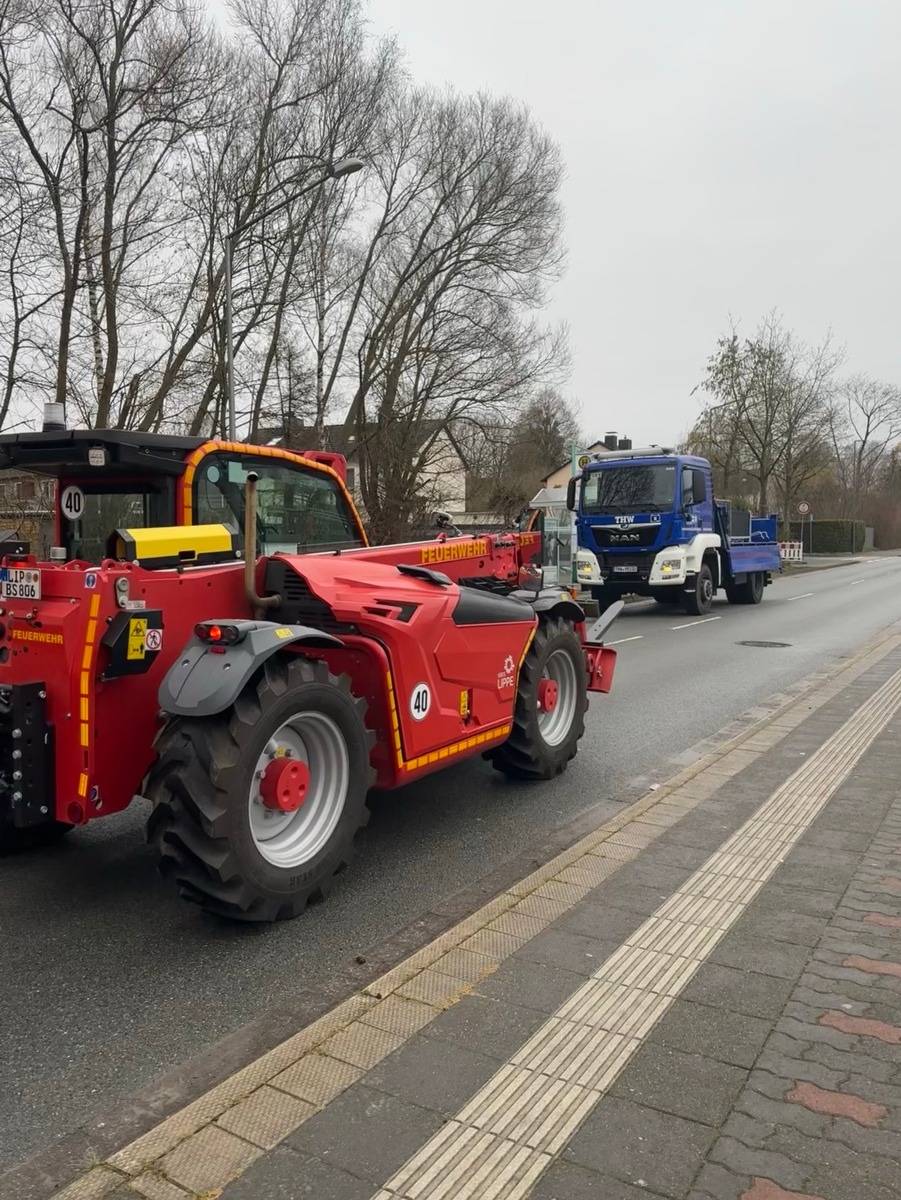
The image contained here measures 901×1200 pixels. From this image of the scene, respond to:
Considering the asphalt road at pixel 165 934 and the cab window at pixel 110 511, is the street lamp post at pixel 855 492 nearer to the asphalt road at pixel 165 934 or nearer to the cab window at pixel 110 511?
the asphalt road at pixel 165 934

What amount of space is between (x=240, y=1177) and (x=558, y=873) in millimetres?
2409

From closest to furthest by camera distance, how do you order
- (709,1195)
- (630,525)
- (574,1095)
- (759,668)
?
1. (709,1195)
2. (574,1095)
3. (759,668)
4. (630,525)

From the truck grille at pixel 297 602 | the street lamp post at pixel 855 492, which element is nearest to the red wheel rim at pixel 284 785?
the truck grille at pixel 297 602

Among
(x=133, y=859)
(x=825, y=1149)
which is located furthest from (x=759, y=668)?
(x=825, y=1149)

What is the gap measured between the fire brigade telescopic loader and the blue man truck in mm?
12106

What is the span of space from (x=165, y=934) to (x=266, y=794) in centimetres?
71

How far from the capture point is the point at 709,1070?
292 centimetres

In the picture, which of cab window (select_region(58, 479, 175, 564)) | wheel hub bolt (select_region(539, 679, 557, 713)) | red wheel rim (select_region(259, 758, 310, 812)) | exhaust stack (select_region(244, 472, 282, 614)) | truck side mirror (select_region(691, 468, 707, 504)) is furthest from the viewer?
truck side mirror (select_region(691, 468, 707, 504))

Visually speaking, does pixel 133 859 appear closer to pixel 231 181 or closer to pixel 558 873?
pixel 558 873

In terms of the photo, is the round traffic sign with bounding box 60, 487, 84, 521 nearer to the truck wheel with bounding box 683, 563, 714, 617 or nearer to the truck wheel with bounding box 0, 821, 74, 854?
the truck wheel with bounding box 0, 821, 74, 854

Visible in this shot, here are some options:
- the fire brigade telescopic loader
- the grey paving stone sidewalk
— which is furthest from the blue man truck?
the grey paving stone sidewalk

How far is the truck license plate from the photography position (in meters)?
4.04

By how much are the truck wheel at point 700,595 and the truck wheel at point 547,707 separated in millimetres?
12258

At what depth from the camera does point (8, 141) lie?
54.1ft
